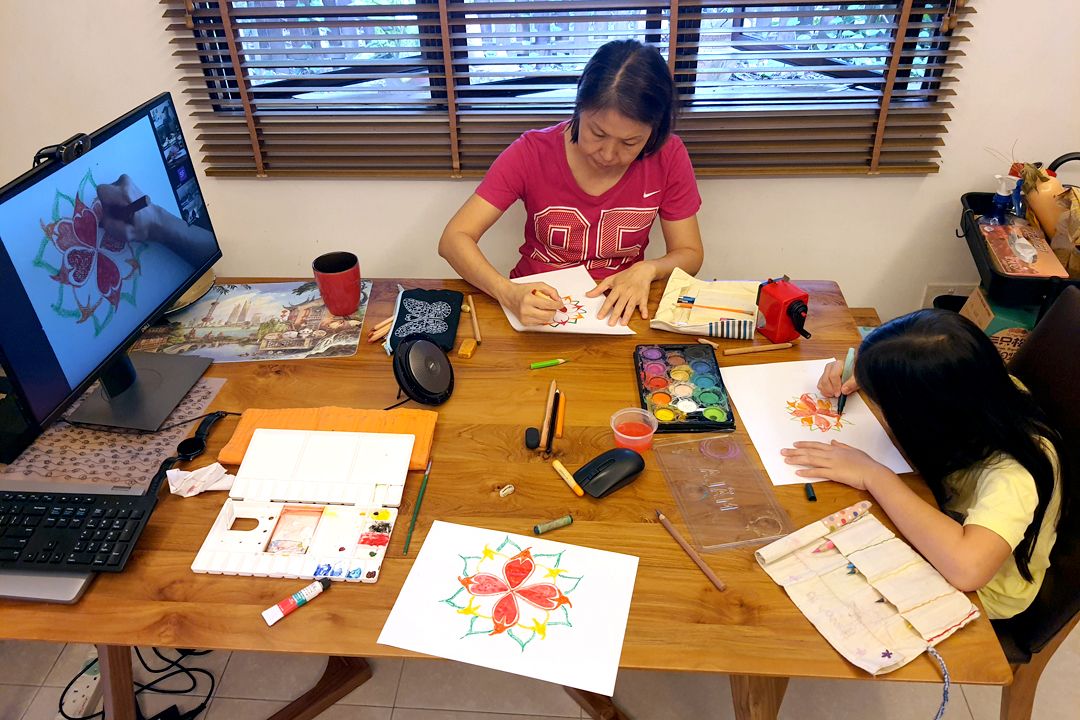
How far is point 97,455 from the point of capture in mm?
1148

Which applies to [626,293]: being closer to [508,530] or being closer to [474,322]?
[474,322]

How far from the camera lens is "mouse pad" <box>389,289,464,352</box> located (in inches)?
54.8

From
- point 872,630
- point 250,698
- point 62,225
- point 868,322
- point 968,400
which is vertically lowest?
point 250,698

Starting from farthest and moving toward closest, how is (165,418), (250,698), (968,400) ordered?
(250,698)
(165,418)
(968,400)

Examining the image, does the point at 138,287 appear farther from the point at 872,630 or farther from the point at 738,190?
the point at 738,190

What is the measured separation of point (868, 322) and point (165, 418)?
1608 millimetres

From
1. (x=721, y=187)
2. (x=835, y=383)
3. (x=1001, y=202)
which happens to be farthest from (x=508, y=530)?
(x=1001, y=202)

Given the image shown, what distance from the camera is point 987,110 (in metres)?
2.03

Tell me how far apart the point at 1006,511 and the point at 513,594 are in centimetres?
68

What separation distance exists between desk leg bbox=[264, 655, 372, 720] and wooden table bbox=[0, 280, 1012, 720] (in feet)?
1.31

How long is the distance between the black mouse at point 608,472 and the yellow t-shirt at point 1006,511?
461mm

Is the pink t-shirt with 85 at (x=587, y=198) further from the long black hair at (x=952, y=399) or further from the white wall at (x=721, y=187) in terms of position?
the long black hair at (x=952, y=399)

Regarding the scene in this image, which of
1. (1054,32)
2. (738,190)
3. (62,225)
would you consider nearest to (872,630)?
(62,225)

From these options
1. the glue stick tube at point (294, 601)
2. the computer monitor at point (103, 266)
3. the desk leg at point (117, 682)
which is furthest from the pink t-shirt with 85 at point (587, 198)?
the desk leg at point (117, 682)
